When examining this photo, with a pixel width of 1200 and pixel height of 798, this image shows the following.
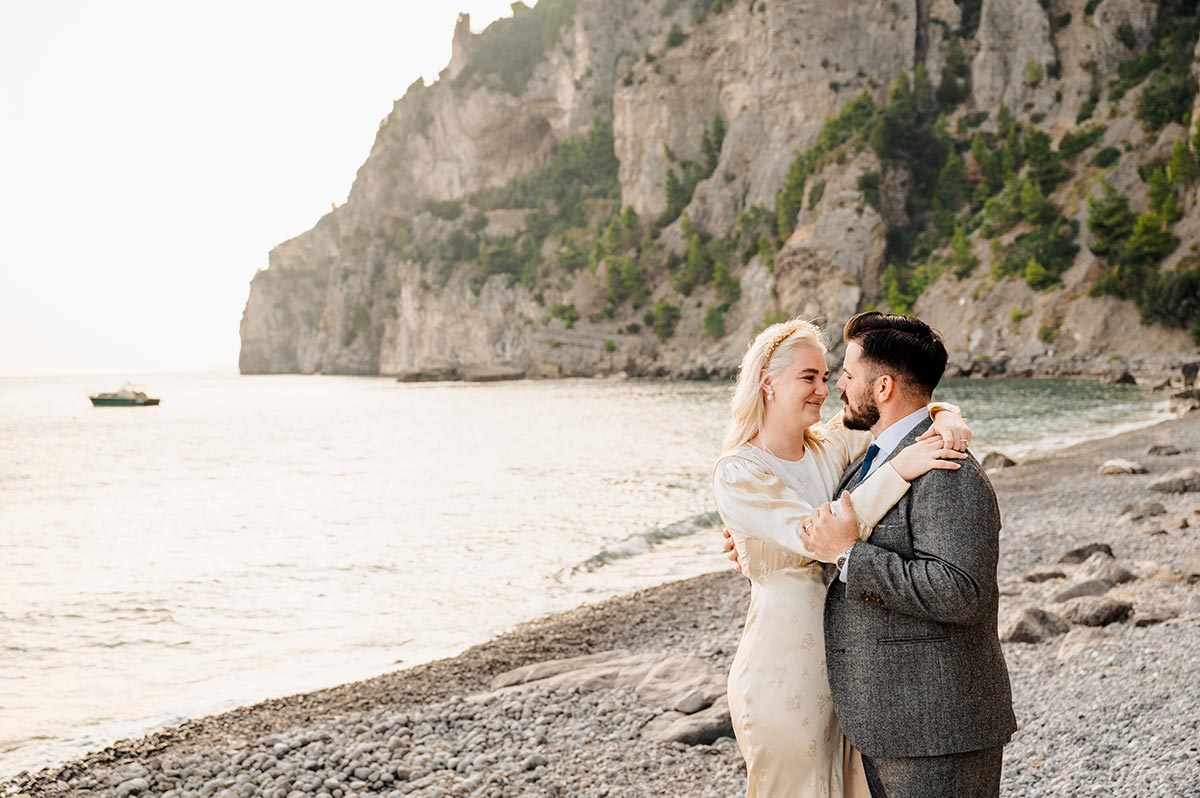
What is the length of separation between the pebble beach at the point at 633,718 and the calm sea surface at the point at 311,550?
1169 mm

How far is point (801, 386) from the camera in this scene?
328 centimetres

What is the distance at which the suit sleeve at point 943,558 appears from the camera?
256 centimetres

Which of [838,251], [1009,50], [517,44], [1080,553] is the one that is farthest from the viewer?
[517,44]

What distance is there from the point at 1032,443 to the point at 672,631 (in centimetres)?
2204

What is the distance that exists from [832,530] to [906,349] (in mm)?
646

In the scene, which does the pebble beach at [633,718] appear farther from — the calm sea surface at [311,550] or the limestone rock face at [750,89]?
the limestone rock face at [750,89]

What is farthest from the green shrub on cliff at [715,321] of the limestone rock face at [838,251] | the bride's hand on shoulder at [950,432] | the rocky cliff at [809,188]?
the bride's hand on shoulder at [950,432]

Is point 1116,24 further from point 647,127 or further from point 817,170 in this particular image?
point 647,127

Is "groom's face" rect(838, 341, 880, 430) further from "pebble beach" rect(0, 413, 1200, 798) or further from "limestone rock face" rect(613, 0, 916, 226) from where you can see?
"limestone rock face" rect(613, 0, 916, 226)

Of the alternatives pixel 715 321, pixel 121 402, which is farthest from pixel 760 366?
pixel 121 402

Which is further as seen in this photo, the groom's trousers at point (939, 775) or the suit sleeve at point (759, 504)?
the suit sleeve at point (759, 504)

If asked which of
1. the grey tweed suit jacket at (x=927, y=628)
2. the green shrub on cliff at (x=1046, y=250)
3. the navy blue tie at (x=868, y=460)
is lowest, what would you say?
the grey tweed suit jacket at (x=927, y=628)

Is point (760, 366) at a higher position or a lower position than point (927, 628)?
higher

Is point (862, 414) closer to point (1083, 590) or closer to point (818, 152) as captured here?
point (1083, 590)
